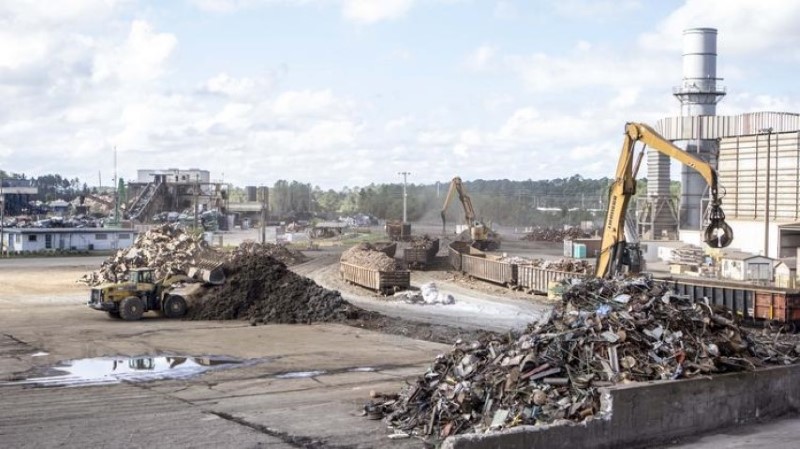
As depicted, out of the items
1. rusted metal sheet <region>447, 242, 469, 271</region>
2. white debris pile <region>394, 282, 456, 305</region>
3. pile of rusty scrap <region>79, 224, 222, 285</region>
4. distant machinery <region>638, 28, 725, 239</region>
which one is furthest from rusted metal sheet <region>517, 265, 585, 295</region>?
distant machinery <region>638, 28, 725, 239</region>

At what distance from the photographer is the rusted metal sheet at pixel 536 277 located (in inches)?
1562

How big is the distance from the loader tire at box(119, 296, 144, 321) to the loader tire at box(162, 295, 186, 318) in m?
0.97

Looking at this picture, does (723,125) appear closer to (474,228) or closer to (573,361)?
(474,228)

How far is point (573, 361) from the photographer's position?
15.6 metres

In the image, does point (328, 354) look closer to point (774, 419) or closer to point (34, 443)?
point (34, 443)

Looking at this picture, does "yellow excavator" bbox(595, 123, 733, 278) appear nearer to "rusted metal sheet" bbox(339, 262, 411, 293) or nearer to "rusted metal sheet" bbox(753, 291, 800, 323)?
"rusted metal sheet" bbox(753, 291, 800, 323)

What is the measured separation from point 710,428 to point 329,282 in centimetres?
3401

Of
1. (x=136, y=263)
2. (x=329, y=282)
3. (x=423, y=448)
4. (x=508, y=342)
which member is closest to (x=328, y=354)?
(x=508, y=342)

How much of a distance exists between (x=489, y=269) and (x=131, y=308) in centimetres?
2010

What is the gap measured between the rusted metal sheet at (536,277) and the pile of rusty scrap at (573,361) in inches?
819

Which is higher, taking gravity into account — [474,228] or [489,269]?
[474,228]

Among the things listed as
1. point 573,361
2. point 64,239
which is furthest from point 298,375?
point 64,239

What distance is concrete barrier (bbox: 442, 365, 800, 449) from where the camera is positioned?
13.4 m

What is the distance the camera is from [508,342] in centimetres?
1698
